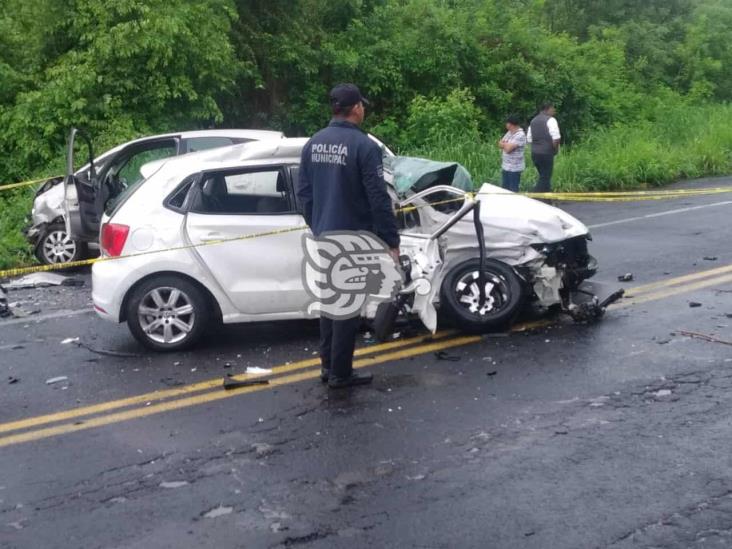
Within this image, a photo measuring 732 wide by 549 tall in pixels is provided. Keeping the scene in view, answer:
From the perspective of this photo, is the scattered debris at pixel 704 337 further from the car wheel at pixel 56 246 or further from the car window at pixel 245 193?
the car wheel at pixel 56 246

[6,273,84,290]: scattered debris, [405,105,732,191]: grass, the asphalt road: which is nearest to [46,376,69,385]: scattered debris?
the asphalt road

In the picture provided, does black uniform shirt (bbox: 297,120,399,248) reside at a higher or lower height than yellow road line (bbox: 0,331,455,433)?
higher

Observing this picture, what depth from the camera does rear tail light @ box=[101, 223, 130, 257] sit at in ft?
26.5

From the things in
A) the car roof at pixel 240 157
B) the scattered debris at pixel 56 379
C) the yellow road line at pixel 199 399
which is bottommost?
the yellow road line at pixel 199 399

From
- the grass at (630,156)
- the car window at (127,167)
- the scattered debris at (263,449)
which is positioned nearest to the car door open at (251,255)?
the scattered debris at (263,449)

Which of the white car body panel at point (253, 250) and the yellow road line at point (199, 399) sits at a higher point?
the white car body panel at point (253, 250)

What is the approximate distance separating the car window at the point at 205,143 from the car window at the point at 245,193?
12.8 ft

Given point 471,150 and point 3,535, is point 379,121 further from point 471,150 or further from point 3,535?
point 3,535

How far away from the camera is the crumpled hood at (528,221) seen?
27.1 feet

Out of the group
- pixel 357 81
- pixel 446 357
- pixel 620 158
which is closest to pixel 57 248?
pixel 446 357

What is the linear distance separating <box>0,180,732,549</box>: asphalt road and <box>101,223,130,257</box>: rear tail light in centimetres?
80

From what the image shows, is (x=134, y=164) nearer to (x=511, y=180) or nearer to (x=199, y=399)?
(x=199, y=399)

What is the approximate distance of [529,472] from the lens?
18.0ft

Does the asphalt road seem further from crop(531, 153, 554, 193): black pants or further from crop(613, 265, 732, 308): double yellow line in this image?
crop(531, 153, 554, 193): black pants
